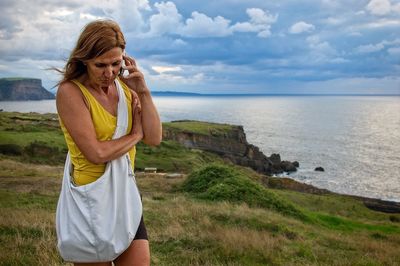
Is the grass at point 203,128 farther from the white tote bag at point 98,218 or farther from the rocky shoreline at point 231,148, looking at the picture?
the white tote bag at point 98,218

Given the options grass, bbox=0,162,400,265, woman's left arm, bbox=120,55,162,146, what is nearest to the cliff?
grass, bbox=0,162,400,265

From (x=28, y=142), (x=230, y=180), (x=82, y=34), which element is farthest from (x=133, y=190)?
(x=28, y=142)

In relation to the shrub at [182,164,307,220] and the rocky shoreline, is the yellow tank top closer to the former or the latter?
the shrub at [182,164,307,220]

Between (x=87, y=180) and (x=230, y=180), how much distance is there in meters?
19.3

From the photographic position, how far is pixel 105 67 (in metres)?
3.07

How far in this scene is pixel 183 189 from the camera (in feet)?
75.2

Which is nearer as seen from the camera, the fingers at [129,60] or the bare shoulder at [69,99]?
the bare shoulder at [69,99]

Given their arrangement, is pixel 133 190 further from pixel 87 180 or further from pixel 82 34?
pixel 82 34

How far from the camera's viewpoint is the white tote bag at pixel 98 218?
286 centimetres

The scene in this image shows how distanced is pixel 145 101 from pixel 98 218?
1027 millimetres

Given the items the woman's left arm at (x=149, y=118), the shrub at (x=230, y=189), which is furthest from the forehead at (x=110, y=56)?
the shrub at (x=230, y=189)

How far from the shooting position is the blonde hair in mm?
2957

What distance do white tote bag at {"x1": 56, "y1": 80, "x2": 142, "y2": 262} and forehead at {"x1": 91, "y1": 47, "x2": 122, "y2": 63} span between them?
746mm

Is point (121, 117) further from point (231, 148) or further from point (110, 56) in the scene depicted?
point (231, 148)
